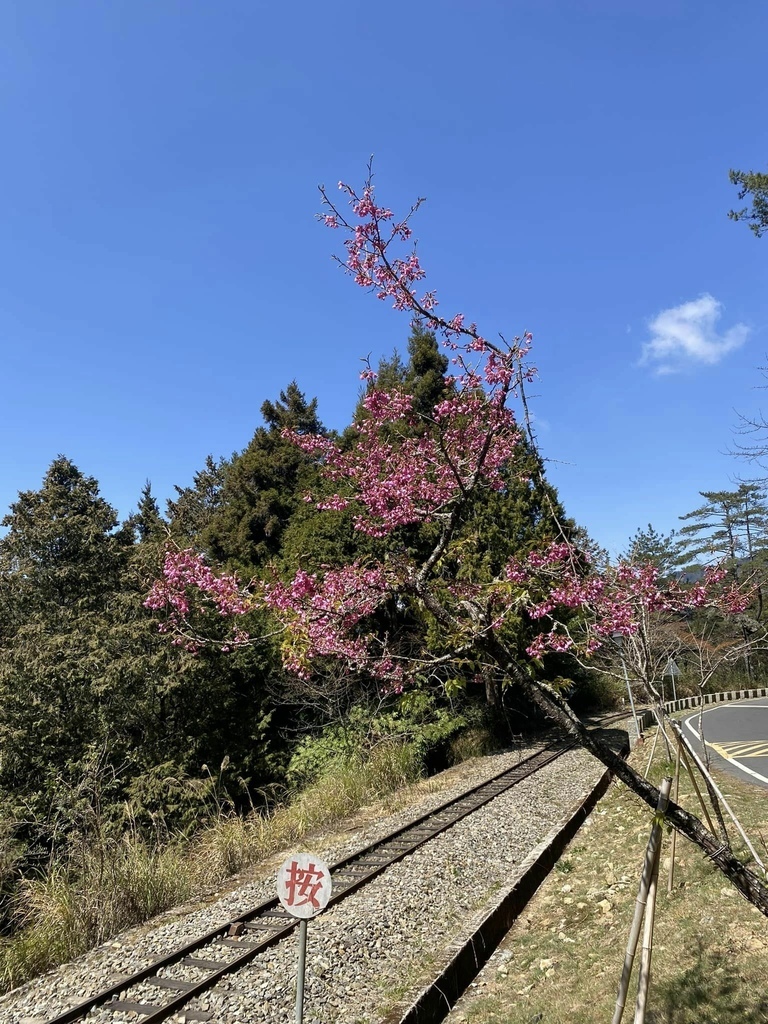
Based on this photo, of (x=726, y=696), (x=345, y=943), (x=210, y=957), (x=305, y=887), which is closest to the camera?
(x=305, y=887)

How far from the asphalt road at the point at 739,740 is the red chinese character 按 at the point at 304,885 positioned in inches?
271

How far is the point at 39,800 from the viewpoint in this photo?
14172mm

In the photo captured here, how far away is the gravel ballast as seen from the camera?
5.25 metres

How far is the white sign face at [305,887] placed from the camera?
171 inches

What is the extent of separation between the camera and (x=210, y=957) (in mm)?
6086

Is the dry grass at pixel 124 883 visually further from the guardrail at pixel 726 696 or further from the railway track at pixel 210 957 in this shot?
the guardrail at pixel 726 696

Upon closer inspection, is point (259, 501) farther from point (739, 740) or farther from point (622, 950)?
point (622, 950)

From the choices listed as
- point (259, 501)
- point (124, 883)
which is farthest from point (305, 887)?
point (259, 501)

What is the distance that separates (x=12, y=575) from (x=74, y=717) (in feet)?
18.7

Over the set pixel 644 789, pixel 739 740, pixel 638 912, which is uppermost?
pixel 644 789

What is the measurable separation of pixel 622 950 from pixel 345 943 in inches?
99.8

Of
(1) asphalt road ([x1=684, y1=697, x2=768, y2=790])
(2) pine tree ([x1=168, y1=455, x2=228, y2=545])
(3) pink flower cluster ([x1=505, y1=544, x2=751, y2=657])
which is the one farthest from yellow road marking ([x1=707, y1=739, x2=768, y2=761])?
(2) pine tree ([x1=168, y1=455, x2=228, y2=545])

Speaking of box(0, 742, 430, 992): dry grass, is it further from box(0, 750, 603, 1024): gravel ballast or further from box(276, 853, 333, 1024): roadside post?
box(276, 853, 333, 1024): roadside post

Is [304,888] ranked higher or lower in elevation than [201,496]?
lower
